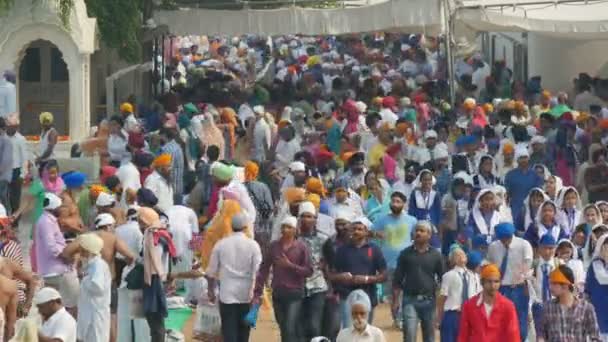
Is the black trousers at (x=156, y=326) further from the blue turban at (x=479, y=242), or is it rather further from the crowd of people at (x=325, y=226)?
the blue turban at (x=479, y=242)

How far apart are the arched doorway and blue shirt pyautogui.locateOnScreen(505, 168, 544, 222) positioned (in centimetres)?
1042

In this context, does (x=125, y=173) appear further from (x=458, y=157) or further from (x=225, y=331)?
(x=225, y=331)

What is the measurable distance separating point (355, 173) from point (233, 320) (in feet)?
17.4

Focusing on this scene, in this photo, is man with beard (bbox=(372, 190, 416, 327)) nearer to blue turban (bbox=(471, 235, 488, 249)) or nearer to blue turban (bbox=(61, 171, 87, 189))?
blue turban (bbox=(471, 235, 488, 249))

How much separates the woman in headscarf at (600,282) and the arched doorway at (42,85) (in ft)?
51.1

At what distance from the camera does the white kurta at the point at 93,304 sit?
16.9 meters

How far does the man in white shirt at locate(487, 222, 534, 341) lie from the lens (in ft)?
58.6

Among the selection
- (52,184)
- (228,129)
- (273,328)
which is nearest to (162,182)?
(52,184)

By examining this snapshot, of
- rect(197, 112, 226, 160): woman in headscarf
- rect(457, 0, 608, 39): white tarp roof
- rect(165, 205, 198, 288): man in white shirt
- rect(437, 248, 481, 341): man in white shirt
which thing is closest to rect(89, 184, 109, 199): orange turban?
rect(165, 205, 198, 288): man in white shirt

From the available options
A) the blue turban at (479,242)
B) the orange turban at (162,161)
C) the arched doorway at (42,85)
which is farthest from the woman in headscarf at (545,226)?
the arched doorway at (42,85)

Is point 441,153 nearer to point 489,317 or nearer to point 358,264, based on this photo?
point 358,264

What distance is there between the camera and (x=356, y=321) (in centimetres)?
1506

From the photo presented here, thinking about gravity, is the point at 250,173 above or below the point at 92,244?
above

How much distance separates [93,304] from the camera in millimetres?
16969
